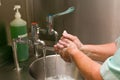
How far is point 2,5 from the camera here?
1357 millimetres

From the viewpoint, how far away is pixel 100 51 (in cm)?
123

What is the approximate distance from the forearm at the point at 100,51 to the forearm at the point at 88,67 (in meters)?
0.30

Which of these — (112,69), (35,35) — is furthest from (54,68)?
(112,69)

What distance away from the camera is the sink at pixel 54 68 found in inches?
58.2

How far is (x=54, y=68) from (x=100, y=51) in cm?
43

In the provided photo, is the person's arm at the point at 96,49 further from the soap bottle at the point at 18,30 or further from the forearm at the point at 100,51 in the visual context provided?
the soap bottle at the point at 18,30

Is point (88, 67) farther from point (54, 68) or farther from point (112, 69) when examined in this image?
point (54, 68)

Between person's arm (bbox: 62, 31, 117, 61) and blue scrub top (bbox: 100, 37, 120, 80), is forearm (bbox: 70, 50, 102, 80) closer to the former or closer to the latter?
blue scrub top (bbox: 100, 37, 120, 80)

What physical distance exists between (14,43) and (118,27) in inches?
26.3

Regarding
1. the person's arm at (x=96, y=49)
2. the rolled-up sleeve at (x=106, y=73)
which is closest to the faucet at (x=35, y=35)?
the person's arm at (x=96, y=49)

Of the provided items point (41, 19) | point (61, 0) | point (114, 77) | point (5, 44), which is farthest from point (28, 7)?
point (114, 77)

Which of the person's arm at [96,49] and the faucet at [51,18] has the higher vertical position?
the faucet at [51,18]

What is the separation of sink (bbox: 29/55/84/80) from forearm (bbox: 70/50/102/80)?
1.85 feet

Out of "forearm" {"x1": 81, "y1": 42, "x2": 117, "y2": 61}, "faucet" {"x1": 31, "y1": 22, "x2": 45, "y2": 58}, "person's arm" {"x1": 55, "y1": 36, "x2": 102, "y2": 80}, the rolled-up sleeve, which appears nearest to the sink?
"faucet" {"x1": 31, "y1": 22, "x2": 45, "y2": 58}
